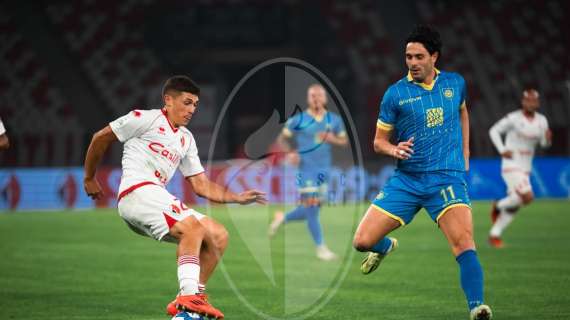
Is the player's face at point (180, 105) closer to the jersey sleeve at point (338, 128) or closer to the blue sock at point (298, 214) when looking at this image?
the blue sock at point (298, 214)

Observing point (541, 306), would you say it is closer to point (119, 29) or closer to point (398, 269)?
point (398, 269)

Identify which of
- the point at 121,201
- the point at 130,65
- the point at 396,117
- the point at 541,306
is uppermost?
the point at 130,65

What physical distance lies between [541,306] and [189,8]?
28.2 meters

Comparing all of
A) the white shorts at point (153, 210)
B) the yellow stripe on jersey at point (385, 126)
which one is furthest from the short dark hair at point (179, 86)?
the yellow stripe on jersey at point (385, 126)

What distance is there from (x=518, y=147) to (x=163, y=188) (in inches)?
404

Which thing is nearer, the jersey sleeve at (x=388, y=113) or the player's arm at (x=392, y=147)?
the player's arm at (x=392, y=147)

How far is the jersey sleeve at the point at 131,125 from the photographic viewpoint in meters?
7.61

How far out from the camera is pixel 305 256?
559 inches

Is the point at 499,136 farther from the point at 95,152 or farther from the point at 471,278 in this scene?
the point at 95,152

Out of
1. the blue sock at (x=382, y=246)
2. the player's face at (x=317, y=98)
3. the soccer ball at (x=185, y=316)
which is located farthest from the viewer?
the player's face at (x=317, y=98)

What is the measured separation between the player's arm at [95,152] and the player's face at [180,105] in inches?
20.5

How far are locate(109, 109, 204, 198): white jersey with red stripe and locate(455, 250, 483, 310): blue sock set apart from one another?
2.57 meters

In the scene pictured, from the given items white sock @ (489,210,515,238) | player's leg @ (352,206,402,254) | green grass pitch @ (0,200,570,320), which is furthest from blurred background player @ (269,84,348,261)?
player's leg @ (352,206,402,254)

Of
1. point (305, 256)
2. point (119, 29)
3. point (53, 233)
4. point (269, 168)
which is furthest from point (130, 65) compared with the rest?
point (305, 256)
